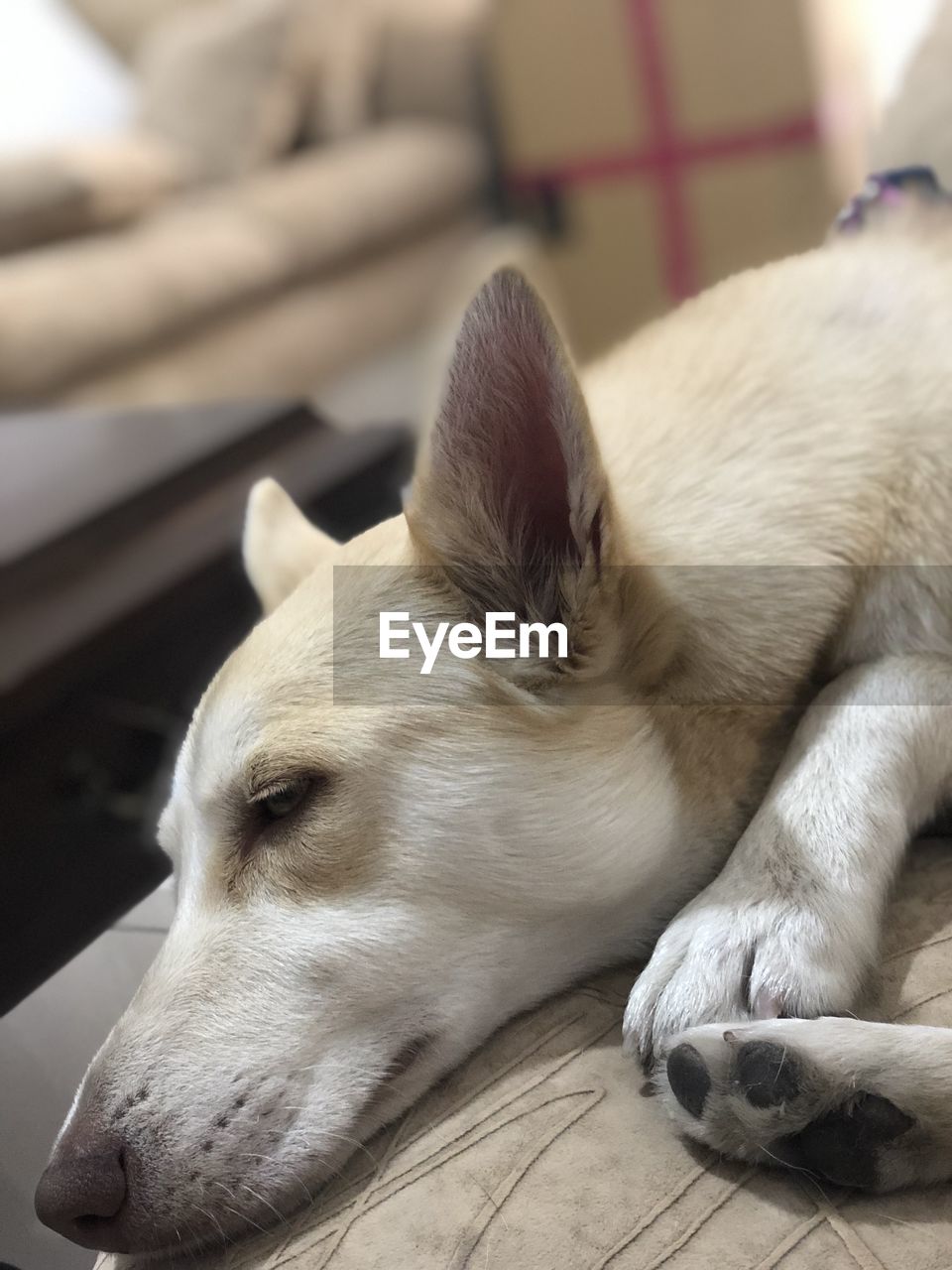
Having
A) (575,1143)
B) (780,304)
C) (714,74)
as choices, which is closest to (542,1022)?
(575,1143)

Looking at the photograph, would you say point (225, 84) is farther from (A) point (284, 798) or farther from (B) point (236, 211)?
(A) point (284, 798)

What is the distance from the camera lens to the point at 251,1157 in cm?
65

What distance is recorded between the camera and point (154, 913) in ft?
3.01

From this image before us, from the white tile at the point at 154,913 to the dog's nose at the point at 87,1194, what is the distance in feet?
0.79

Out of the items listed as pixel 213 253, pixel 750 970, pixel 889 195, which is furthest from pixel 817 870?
pixel 213 253

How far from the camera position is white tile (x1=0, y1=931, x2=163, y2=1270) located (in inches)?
26.1

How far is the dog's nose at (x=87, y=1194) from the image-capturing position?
2.05 ft

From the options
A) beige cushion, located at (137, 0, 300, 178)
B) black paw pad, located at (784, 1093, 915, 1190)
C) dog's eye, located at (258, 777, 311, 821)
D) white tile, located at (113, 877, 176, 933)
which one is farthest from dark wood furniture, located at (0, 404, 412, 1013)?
beige cushion, located at (137, 0, 300, 178)

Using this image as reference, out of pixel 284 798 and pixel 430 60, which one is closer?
pixel 284 798

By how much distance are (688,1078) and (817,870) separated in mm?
170

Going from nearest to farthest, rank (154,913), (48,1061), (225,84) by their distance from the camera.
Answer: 1. (48,1061)
2. (154,913)
3. (225,84)

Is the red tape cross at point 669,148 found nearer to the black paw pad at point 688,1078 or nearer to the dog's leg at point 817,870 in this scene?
the dog's leg at point 817,870

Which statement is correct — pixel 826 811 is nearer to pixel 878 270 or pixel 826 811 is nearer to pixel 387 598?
pixel 387 598

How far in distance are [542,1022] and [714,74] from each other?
3.17ft
